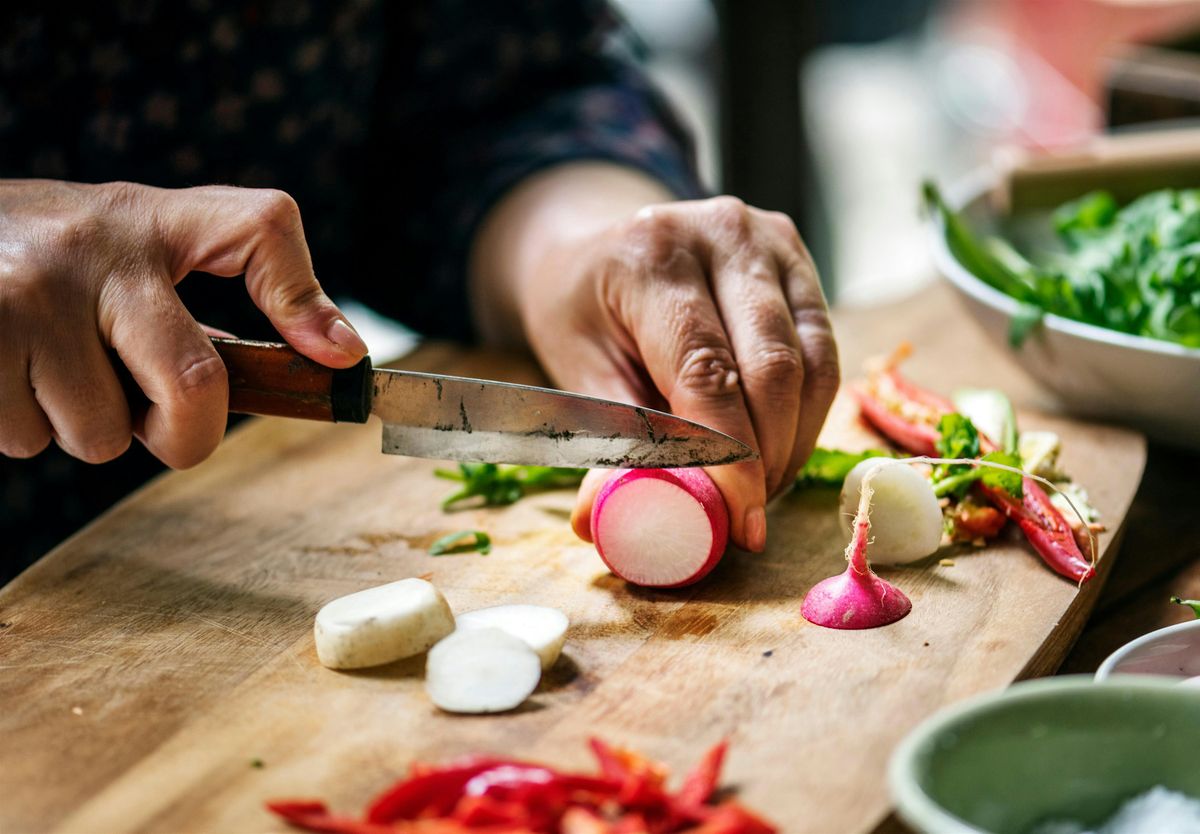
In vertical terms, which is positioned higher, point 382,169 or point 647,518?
point 382,169

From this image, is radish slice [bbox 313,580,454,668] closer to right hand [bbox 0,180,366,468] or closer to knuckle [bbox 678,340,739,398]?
right hand [bbox 0,180,366,468]

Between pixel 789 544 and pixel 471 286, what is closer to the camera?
pixel 789 544

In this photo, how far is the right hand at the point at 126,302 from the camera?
53.4 inches

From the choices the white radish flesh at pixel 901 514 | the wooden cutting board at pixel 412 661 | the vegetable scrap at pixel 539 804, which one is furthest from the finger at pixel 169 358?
the white radish flesh at pixel 901 514

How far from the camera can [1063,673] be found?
1.39 metres

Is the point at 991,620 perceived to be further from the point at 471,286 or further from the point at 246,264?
the point at 471,286

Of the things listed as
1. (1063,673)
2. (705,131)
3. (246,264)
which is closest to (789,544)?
(1063,673)

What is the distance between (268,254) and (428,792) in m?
0.68

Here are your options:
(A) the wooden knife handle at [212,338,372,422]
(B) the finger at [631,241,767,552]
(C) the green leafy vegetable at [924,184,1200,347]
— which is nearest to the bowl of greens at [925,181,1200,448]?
(C) the green leafy vegetable at [924,184,1200,347]

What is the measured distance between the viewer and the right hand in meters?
1.36

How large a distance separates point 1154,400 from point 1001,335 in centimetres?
27

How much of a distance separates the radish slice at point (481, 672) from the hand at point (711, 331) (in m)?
0.32

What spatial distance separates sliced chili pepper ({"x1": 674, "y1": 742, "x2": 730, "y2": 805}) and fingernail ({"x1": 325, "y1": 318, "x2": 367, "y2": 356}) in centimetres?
65

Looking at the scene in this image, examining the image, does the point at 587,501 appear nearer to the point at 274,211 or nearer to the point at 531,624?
the point at 531,624
